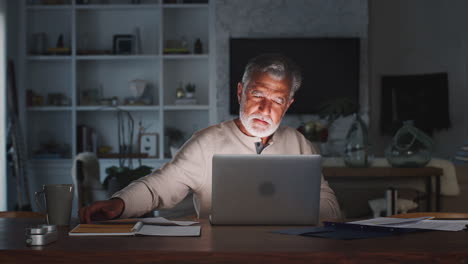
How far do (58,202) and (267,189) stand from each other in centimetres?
56

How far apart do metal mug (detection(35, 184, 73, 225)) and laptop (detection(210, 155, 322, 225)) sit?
39 cm

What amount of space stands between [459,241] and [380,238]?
18cm

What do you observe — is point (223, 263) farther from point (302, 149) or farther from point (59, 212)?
point (302, 149)

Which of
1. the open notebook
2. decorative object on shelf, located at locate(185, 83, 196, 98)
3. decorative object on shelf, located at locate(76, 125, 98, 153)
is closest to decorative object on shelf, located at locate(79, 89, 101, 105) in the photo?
decorative object on shelf, located at locate(76, 125, 98, 153)

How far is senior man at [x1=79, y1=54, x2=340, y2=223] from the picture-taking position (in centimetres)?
207

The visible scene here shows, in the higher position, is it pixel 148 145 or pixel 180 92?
pixel 180 92

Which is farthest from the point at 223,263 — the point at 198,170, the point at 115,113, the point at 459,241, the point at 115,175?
the point at 115,113

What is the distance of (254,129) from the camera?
218cm

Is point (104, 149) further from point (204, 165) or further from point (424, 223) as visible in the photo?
point (424, 223)

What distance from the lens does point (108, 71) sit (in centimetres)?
678

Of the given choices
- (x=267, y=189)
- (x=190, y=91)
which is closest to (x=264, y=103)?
(x=267, y=189)

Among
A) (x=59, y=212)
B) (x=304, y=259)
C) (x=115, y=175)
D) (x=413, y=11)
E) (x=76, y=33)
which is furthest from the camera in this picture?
(x=413, y=11)

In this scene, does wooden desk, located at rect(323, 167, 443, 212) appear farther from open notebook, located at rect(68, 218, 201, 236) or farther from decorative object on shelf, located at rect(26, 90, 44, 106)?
decorative object on shelf, located at rect(26, 90, 44, 106)

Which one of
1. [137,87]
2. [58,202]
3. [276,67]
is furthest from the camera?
[137,87]
